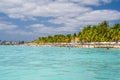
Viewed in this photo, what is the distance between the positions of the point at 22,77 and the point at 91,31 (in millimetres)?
99069

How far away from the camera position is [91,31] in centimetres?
12031

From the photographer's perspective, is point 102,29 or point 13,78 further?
point 102,29

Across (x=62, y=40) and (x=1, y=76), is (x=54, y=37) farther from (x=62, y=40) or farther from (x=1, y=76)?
(x=1, y=76)

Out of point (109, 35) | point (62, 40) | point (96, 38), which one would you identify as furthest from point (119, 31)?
point (62, 40)

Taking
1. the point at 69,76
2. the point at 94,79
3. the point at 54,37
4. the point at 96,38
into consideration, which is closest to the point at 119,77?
the point at 94,79

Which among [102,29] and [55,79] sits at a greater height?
[102,29]

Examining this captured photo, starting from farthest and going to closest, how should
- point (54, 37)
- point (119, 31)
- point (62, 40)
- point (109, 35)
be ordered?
point (54, 37) < point (62, 40) < point (109, 35) < point (119, 31)

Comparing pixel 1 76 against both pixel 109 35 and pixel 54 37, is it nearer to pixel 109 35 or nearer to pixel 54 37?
pixel 109 35

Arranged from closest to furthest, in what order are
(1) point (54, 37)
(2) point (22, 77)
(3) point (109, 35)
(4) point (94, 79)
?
(4) point (94, 79) < (2) point (22, 77) < (3) point (109, 35) < (1) point (54, 37)

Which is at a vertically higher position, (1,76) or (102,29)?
(102,29)

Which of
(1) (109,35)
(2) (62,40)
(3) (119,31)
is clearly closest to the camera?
(3) (119,31)

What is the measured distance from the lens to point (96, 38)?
115 m

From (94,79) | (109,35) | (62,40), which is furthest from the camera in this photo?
(62,40)

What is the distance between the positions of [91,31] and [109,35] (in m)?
14.9
